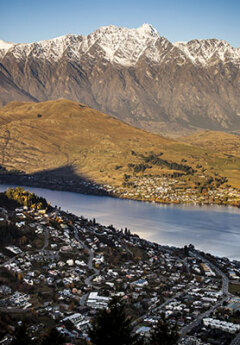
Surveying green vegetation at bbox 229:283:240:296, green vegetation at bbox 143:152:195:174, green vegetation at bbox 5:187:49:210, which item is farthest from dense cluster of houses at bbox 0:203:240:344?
green vegetation at bbox 143:152:195:174

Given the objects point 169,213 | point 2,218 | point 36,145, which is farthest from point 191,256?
point 36,145

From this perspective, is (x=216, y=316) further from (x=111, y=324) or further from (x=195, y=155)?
(x=195, y=155)

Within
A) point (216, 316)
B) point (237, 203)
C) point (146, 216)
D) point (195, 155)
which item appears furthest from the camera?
point (195, 155)

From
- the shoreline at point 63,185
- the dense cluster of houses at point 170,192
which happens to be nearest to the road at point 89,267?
the dense cluster of houses at point 170,192

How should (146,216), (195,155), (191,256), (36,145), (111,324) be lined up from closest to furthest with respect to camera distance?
(111,324), (191,256), (146,216), (195,155), (36,145)

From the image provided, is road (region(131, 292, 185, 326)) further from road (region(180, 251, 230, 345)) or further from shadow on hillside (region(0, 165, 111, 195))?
shadow on hillside (region(0, 165, 111, 195))

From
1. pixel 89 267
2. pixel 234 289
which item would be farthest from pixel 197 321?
pixel 89 267
